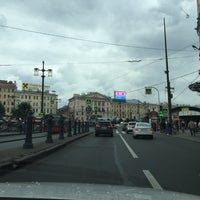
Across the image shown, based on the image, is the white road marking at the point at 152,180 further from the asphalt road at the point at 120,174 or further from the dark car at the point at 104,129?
the dark car at the point at 104,129

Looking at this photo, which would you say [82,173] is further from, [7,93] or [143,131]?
[7,93]

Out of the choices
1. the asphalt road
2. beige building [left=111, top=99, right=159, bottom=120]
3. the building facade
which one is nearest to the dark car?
the asphalt road

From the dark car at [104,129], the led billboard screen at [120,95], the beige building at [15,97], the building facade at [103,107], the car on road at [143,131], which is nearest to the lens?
the car on road at [143,131]

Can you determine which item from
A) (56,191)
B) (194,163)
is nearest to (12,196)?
(56,191)

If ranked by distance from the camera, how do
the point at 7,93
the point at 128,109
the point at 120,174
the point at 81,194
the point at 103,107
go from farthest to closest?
the point at 128,109
the point at 103,107
the point at 7,93
the point at 120,174
the point at 81,194

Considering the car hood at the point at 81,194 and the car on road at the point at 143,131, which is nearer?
the car hood at the point at 81,194

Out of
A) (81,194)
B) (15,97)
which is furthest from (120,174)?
(15,97)

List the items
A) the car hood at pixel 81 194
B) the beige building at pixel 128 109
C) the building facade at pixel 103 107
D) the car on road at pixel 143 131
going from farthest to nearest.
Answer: the beige building at pixel 128 109 < the building facade at pixel 103 107 < the car on road at pixel 143 131 < the car hood at pixel 81 194

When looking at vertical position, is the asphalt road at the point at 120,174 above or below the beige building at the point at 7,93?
below

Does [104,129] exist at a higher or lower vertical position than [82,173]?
higher

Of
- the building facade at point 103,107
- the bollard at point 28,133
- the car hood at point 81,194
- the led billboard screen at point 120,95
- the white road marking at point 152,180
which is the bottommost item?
the white road marking at point 152,180

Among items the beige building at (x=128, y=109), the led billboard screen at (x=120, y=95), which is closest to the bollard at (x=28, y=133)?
the led billboard screen at (x=120, y=95)

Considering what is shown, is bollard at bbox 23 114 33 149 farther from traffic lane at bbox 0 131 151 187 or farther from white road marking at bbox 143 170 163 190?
white road marking at bbox 143 170 163 190

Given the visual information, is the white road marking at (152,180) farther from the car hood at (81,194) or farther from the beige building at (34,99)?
the beige building at (34,99)
